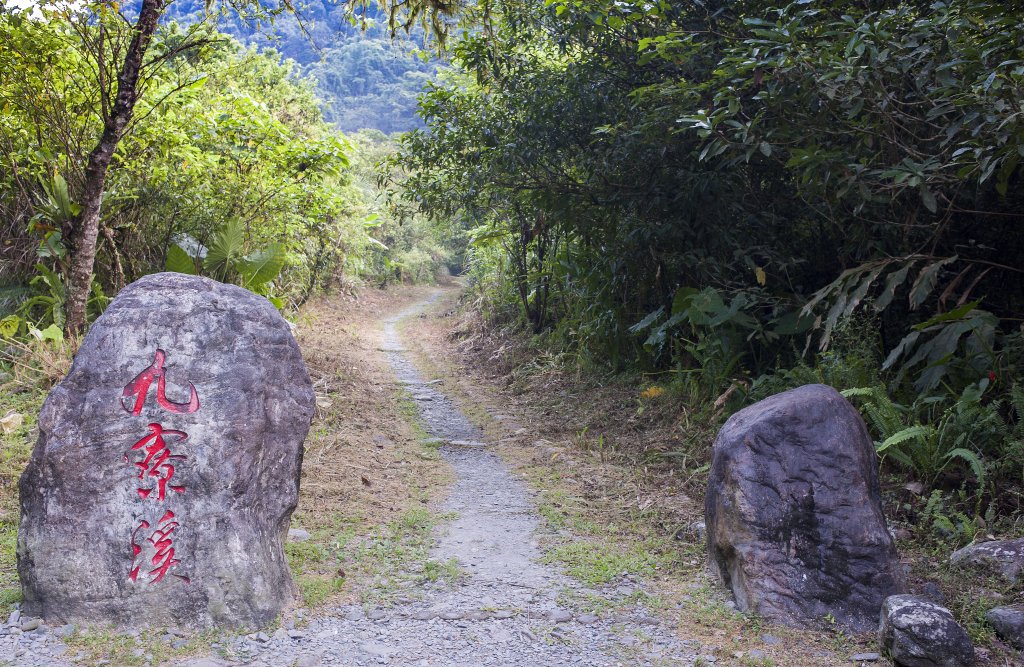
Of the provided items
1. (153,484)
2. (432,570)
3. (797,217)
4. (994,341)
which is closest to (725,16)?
(797,217)

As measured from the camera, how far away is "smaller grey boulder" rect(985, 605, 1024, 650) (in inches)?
143

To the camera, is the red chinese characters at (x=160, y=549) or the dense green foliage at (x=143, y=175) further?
the dense green foliage at (x=143, y=175)

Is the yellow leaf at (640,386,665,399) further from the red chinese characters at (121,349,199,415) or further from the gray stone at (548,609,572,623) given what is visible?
the red chinese characters at (121,349,199,415)

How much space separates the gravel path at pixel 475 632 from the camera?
3596 mm

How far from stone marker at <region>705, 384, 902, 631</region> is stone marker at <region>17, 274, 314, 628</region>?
8.44 ft

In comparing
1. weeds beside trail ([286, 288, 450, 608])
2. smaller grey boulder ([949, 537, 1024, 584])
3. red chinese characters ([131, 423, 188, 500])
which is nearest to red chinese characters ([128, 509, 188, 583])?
red chinese characters ([131, 423, 188, 500])

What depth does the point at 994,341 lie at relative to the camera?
5.34 metres

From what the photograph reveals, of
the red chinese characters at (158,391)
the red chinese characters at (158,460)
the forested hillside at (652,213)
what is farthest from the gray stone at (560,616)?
the red chinese characters at (158,391)

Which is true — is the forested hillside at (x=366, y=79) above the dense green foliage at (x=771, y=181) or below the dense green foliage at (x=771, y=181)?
above

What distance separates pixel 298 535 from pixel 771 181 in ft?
17.9

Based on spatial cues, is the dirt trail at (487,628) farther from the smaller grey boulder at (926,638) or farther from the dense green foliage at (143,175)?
the dense green foliage at (143,175)

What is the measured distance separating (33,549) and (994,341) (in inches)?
242

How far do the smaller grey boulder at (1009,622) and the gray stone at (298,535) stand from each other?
4.07m

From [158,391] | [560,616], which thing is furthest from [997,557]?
[158,391]
